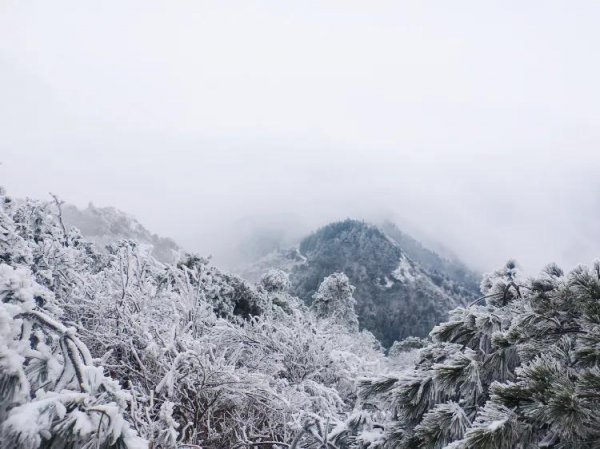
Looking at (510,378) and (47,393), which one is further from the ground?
(47,393)

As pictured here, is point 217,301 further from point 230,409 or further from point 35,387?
point 35,387

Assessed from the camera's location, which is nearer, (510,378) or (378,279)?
(510,378)

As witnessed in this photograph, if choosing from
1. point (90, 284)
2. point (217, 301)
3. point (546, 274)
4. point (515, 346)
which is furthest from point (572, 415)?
point (217, 301)

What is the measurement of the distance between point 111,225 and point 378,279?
76041 millimetres

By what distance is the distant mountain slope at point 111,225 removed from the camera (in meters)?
120

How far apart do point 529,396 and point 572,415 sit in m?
0.20

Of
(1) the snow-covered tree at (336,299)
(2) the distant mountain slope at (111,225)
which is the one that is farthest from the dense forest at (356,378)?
(2) the distant mountain slope at (111,225)

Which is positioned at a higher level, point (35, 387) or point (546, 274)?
point (546, 274)

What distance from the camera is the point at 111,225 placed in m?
125

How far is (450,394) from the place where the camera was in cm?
302

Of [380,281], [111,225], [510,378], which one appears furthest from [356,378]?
[111,225]

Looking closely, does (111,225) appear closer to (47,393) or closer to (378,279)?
(378,279)

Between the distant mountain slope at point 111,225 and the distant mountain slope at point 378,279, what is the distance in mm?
34991

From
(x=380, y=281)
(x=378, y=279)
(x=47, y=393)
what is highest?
(x=47, y=393)
